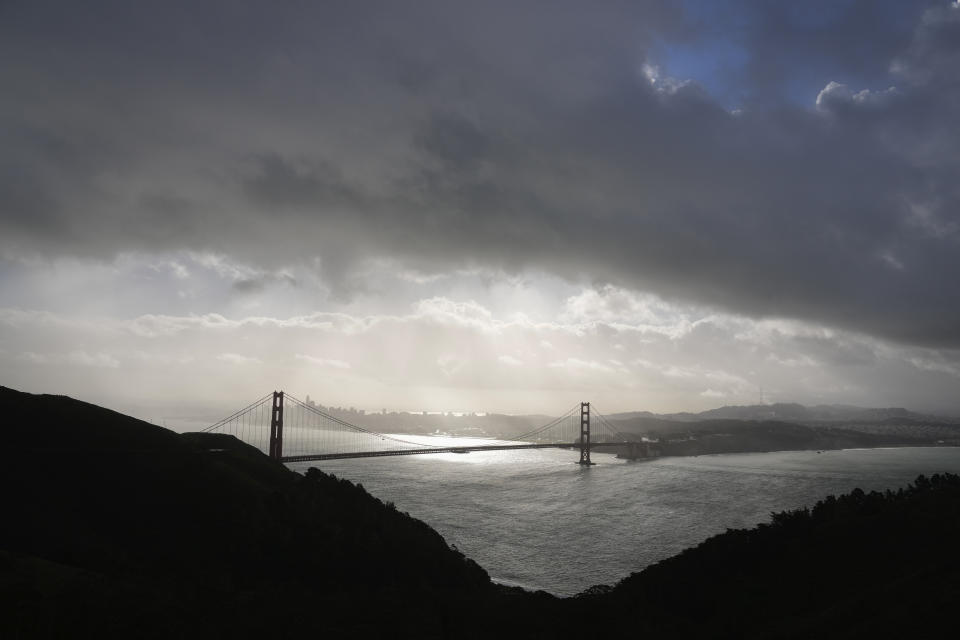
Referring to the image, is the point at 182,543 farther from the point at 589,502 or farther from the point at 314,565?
the point at 589,502

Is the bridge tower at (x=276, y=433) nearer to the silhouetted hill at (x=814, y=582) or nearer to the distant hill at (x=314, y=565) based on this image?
the distant hill at (x=314, y=565)

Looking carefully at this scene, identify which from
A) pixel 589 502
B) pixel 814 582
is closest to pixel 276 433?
pixel 589 502

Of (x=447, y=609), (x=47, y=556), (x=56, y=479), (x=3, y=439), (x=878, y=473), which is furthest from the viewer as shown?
(x=878, y=473)

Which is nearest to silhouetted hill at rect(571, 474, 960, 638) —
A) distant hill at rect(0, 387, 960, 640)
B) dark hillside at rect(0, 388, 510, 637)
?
distant hill at rect(0, 387, 960, 640)

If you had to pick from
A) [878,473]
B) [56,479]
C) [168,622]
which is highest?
[56,479]

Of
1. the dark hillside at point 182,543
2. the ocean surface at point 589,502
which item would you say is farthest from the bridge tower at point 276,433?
the dark hillside at point 182,543

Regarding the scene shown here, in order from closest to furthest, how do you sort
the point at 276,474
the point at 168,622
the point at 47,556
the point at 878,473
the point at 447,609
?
the point at 168,622
the point at 47,556
the point at 447,609
the point at 276,474
the point at 878,473

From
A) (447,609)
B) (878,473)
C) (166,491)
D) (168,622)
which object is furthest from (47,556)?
(878,473)

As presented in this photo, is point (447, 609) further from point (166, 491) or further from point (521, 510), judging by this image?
point (521, 510)
